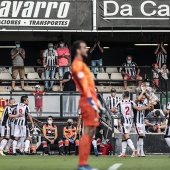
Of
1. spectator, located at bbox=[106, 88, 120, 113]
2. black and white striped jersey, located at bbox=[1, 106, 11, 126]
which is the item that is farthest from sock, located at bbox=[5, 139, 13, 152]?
spectator, located at bbox=[106, 88, 120, 113]

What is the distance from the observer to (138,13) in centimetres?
3091

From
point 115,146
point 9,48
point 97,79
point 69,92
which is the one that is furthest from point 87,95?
point 9,48

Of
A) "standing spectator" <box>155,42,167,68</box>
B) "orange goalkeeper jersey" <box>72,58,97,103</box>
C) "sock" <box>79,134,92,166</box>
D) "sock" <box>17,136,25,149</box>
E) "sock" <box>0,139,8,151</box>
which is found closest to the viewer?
"sock" <box>79,134,92,166</box>

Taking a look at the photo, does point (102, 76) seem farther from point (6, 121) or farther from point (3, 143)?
point (3, 143)

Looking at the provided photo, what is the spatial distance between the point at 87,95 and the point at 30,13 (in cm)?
1743

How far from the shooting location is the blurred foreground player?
13617 millimetres

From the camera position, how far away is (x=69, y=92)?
28.3 metres

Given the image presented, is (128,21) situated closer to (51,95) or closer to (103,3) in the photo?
(103,3)

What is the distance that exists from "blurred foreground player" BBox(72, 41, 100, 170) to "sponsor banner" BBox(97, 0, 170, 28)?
17.1 meters

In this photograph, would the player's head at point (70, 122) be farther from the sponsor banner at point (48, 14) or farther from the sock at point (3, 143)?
the sponsor banner at point (48, 14)

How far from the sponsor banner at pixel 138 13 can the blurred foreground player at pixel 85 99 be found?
1709 cm

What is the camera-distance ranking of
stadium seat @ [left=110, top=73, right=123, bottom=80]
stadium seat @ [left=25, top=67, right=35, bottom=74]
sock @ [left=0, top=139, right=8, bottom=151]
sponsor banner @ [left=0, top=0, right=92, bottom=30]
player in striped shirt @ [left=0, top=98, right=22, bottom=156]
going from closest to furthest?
sock @ [left=0, top=139, right=8, bottom=151]
player in striped shirt @ [left=0, top=98, right=22, bottom=156]
sponsor banner @ [left=0, top=0, right=92, bottom=30]
stadium seat @ [left=110, top=73, right=123, bottom=80]
stadium seat @ [left=25, top=67, right=35, bottom=74]

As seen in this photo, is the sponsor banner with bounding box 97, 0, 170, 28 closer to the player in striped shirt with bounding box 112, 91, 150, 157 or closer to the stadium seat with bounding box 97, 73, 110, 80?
the stadium seat with bounding box 97, 73, 110, 80

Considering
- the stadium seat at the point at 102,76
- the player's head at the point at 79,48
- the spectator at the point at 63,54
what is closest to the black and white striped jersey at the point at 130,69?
the stadium seat at the point at 102,76
